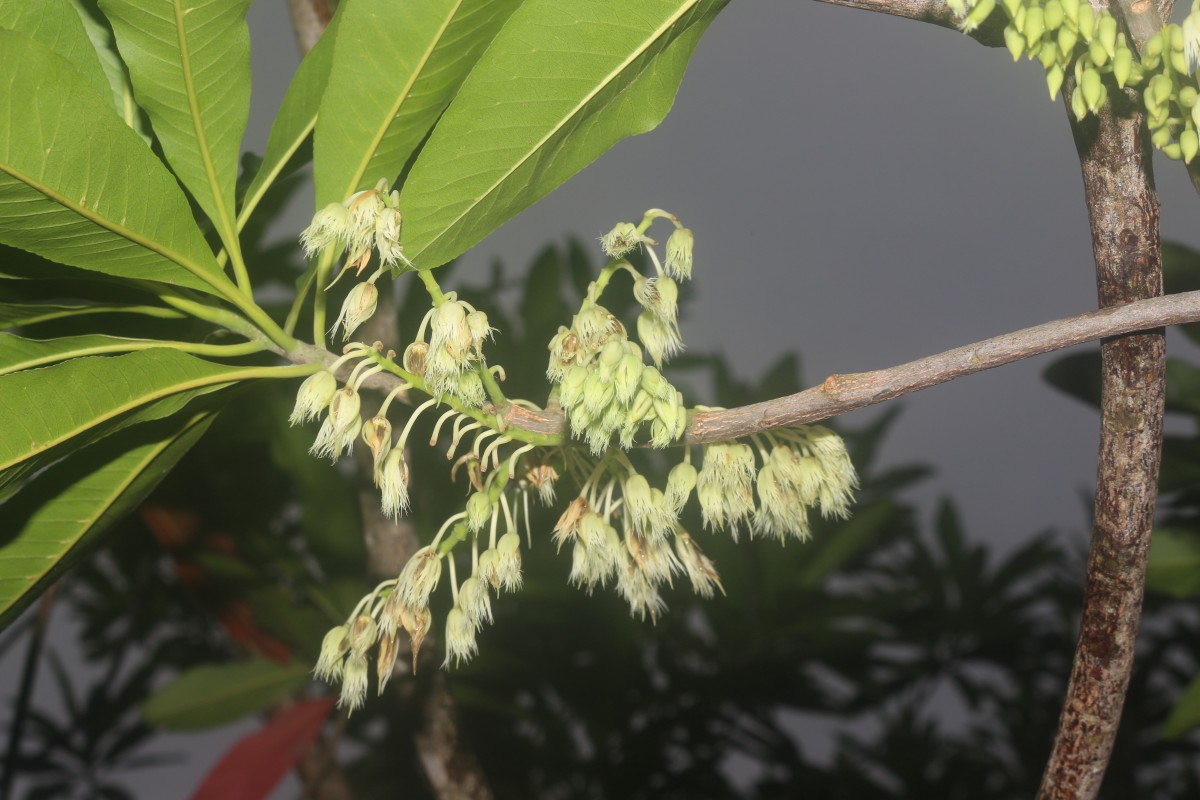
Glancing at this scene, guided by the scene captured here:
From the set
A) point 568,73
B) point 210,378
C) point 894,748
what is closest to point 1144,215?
point 568,73

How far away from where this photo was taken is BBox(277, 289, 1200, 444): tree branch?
621 mm

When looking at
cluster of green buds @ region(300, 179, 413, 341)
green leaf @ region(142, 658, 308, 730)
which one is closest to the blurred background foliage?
green leaf @ region(142, 658, 308, 730)

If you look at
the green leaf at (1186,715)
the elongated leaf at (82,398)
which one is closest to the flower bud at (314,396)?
the elongated leaf at (82,398)

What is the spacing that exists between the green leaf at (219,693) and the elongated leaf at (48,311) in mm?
816

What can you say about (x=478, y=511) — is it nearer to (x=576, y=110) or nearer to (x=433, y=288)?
(x=433, y=288)

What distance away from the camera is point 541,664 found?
1.84m

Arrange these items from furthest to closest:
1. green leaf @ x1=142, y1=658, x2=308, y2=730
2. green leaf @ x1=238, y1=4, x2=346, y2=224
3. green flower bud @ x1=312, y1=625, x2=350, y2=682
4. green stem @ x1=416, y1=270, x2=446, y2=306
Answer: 1. green leaf @ x1=142, y1=658, x2=308, y2=730
2. green leaf @ x1=238, y1=4, x2=346, y2=224
3. green flower bud @ x1=312, y1=625, x2=350, y2=682
4. green stem @ x1=416, y1=270, x2=446, y2=306

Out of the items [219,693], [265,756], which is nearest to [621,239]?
[265,756]

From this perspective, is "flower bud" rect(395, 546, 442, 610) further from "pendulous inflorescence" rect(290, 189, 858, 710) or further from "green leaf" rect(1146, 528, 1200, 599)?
"green leaf" rect(1146, 528, 1200, 599)

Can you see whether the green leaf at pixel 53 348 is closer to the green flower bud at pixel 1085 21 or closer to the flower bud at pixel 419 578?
the flower bud at pixel 419 578

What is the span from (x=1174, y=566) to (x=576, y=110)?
3.48 ft

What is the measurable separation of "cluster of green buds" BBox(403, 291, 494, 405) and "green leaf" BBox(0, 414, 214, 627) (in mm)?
295

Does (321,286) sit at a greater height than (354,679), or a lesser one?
greater

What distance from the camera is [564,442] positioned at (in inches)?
28.7
